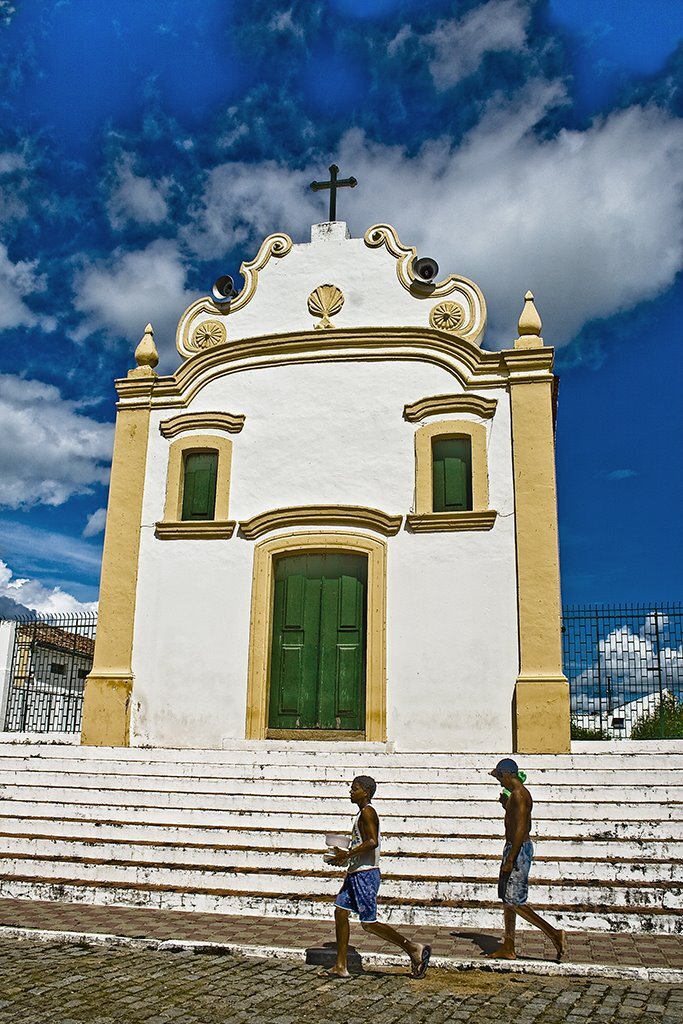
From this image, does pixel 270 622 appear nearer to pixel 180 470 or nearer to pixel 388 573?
pixel 388 573

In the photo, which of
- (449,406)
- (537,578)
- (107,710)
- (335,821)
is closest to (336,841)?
(335,821)

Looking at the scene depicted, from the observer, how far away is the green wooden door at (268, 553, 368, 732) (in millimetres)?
13422

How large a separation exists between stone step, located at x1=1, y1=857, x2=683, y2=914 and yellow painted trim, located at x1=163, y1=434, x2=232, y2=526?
623 centimetres

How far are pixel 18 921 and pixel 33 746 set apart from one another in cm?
511

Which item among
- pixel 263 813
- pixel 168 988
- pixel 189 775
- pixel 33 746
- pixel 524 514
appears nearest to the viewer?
pixel 168 988

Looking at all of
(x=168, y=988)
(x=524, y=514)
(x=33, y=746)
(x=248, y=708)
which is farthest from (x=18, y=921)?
(x=524, y=514)

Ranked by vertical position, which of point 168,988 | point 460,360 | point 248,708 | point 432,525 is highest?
point 460,360

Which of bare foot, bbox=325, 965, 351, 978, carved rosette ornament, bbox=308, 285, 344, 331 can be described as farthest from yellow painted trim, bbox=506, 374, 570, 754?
bare foot, bbox=325, 965, 351, 978

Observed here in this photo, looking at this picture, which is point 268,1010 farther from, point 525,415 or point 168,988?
point 525,415

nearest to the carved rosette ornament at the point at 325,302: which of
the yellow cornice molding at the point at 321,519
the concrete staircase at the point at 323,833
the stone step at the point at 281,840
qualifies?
the yellow cornice molding at the point at 321,519

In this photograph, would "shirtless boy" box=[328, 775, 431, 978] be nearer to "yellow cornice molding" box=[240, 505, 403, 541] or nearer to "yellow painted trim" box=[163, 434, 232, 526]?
"yellow cornice molding" box=[240, 505, 403, 541]

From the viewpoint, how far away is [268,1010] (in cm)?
532

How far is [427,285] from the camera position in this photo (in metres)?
14.8

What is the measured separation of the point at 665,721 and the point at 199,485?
783cm
